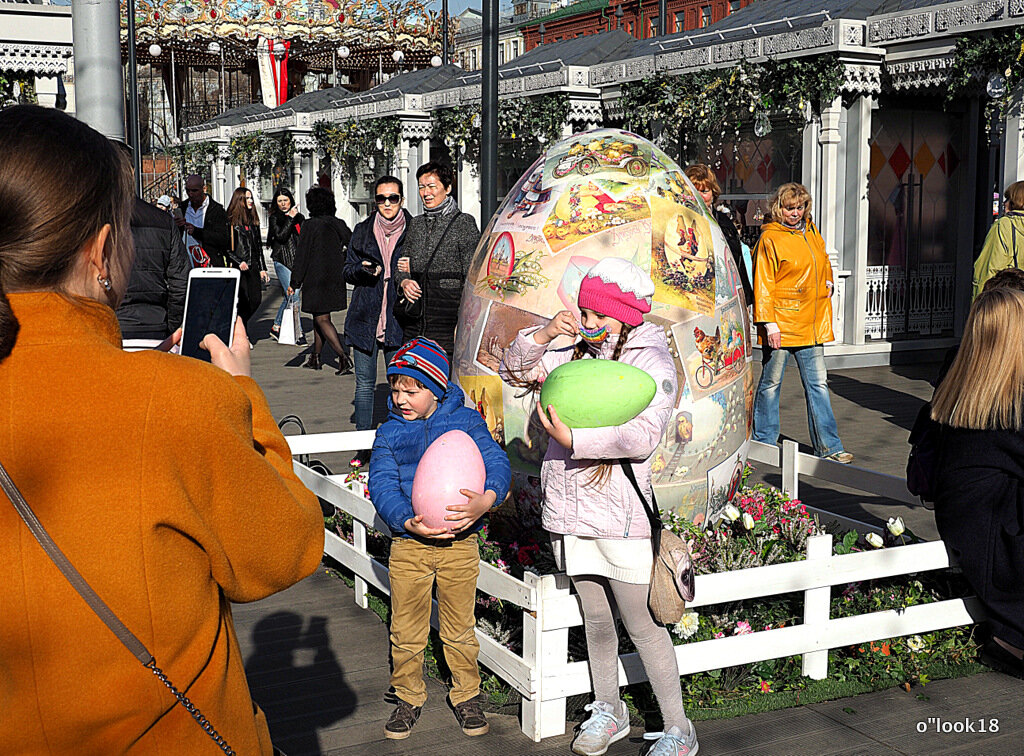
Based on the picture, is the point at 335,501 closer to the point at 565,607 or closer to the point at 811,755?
the point at 565,607

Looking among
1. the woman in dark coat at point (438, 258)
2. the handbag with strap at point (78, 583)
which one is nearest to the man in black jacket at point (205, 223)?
the woman in dark coat at point (438, 258)

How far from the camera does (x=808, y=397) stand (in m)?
8.61

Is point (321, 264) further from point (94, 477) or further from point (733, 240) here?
point (94, 477)

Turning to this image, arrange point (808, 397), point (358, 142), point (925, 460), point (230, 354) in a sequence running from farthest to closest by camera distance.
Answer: point (358, 142) < point (808, 397) < point (925, 460) < point (230, 354)

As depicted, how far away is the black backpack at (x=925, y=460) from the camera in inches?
204

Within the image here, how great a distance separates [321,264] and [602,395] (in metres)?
9.74

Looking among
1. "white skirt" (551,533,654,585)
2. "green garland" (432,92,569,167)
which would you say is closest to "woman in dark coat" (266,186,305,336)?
"green garland" (432,92,569,167)

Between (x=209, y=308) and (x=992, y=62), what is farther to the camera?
(x=992, y=62)

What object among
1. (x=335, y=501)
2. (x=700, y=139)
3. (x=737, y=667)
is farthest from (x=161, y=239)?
(x=700, y=139)

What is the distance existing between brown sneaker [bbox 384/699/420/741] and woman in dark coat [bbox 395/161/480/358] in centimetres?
336

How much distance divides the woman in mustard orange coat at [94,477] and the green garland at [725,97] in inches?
505

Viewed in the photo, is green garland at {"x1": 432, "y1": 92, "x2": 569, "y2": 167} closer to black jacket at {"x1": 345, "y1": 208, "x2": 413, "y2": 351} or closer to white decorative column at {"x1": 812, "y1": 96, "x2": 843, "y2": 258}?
white decorative column at {"x1": 812, "y1": 96, "x2": 843, "y2": 258}

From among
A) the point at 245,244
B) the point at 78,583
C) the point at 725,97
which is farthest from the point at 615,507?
the point at 725,97

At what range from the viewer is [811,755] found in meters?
4.06
